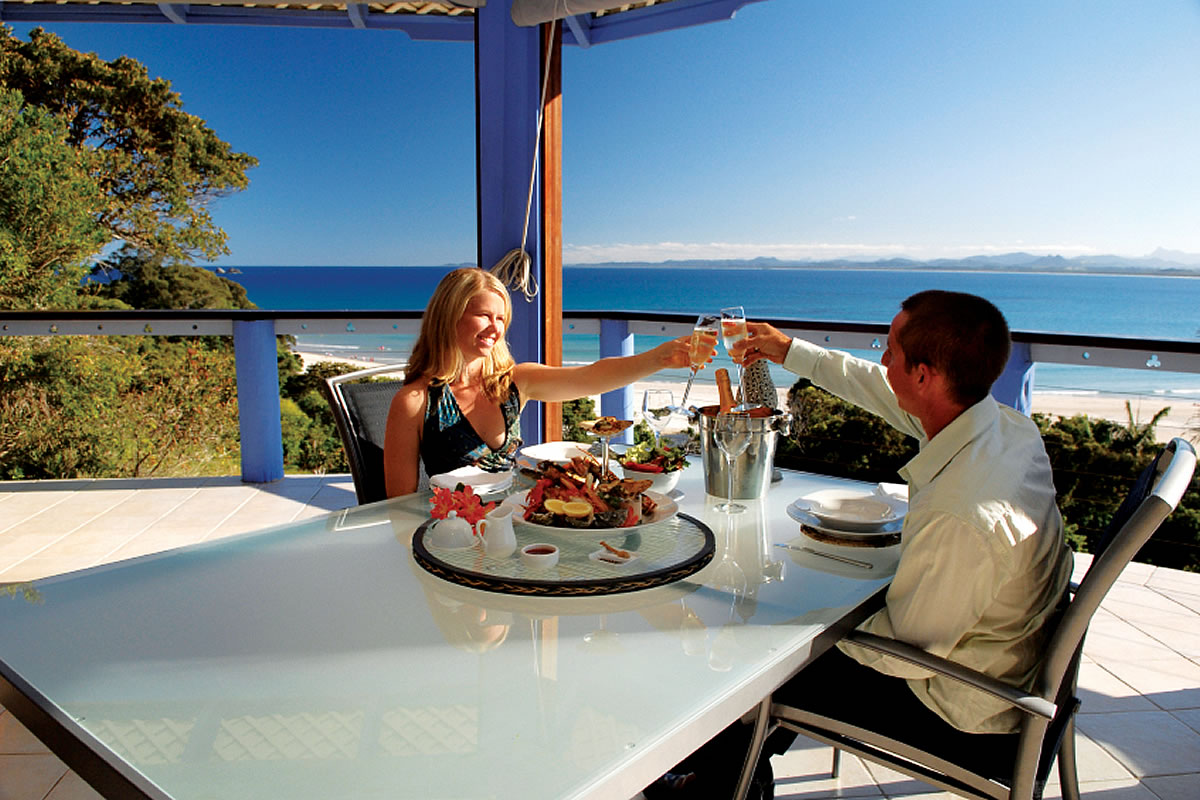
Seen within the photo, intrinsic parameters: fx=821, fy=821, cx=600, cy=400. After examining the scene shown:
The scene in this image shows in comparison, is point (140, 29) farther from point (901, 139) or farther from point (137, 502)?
point (137, 502)

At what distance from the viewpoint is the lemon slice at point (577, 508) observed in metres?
1.47

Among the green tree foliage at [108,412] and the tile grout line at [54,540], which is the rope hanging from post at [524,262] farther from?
the green tree foliage at [108,412]

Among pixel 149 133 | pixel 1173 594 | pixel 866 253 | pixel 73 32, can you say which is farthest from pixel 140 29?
pixel 1173 594

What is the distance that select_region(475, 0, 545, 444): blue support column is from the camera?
3.43 meters

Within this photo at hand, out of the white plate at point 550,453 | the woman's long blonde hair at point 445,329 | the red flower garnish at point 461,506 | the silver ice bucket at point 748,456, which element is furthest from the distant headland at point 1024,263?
the red flower garnish at point 461,506

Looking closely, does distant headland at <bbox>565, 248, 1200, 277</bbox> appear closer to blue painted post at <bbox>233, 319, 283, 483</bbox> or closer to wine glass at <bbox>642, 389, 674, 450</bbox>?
blue painted post at <bbox>233, 319, 283, 483</bbox>

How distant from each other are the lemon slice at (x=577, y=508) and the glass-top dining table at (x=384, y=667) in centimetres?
24

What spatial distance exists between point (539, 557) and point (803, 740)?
1278 millimetres

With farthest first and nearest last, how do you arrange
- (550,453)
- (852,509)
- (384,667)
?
(550,453), (852,509), (384,667)

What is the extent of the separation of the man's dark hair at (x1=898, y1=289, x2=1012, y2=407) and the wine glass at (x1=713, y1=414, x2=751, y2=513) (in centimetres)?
41

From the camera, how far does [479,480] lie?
1809 mm

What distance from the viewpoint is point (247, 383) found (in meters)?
4.69

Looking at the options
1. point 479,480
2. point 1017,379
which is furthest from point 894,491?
point 1017,379

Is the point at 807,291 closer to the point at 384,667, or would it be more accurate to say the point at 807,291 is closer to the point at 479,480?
the point at 479,480
